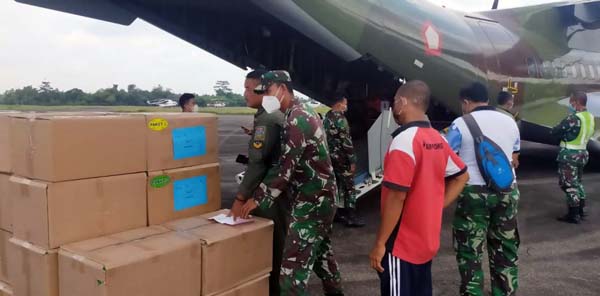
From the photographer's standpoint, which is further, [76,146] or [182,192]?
[182,192]

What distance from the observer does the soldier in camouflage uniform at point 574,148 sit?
5875 mm

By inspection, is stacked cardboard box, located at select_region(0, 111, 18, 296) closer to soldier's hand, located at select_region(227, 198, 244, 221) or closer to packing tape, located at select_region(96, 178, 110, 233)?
packing tape, located at select_region(96, 178, 110, 233)

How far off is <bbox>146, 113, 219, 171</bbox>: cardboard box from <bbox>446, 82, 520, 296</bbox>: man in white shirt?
1.75 m

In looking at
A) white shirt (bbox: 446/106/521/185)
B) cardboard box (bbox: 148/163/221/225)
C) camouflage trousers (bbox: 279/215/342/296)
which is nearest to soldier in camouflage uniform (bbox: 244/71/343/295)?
camouflage trousers (bbox: 279/215/342/296)

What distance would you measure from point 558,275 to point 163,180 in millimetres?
3652

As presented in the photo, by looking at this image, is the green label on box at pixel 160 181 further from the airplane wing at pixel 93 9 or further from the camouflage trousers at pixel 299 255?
the airplane wing at pixel 93 9

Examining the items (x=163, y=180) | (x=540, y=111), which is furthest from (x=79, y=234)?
(x=540, y=111)

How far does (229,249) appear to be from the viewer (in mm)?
2674

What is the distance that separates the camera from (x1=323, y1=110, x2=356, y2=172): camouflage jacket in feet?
18.3

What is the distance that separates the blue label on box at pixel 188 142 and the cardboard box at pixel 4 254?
1048mm

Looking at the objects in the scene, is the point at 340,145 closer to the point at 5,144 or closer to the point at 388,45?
the point at 388,45

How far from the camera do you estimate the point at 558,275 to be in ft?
14.0

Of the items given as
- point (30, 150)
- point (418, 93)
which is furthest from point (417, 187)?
point (30, 150)

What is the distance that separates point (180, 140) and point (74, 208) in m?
0.76
